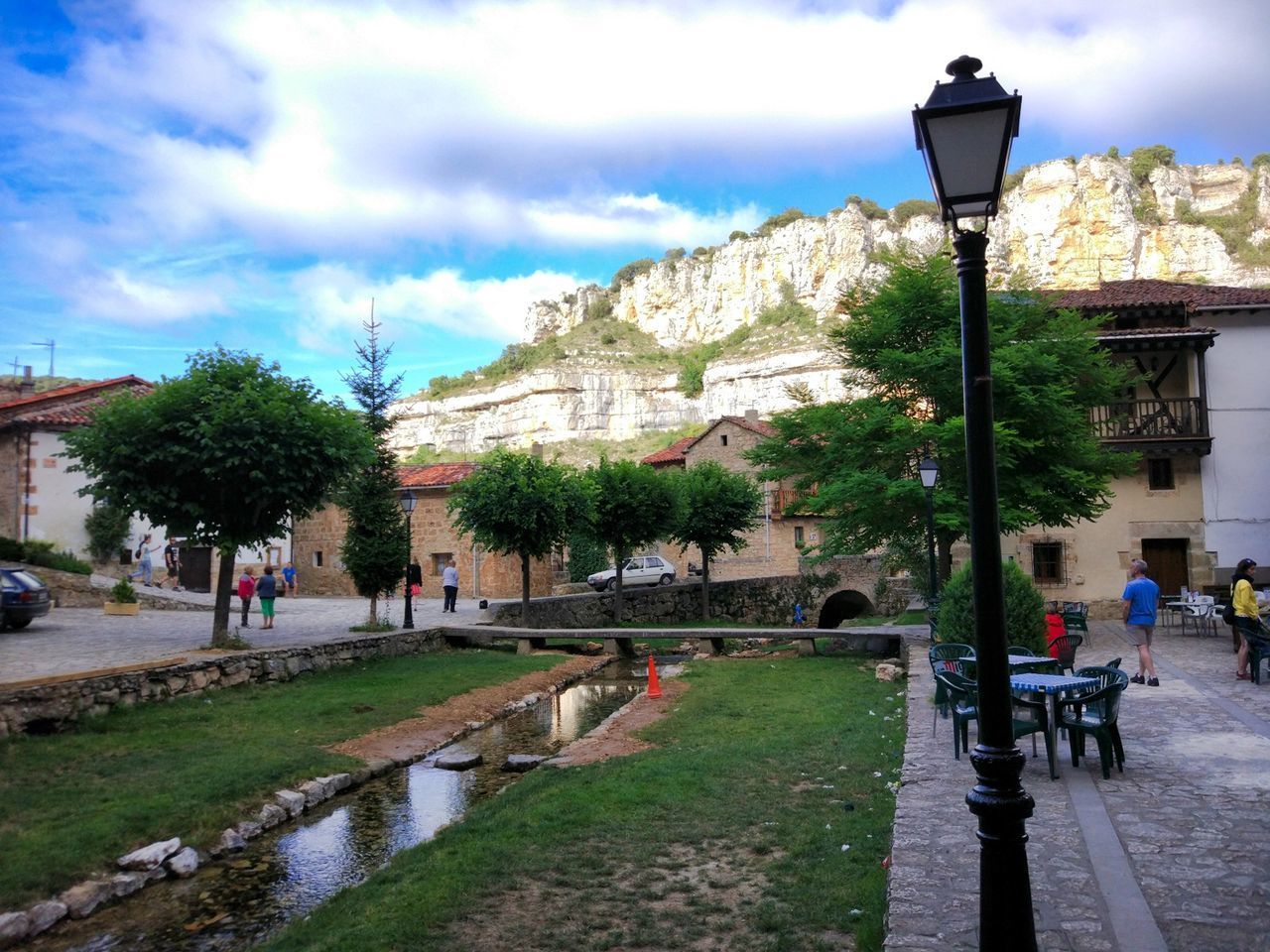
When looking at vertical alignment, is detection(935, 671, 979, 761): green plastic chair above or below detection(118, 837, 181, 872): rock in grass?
above

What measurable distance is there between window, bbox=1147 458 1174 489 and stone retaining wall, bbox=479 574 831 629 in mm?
13465

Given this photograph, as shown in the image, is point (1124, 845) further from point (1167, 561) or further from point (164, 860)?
point (1167, 561)

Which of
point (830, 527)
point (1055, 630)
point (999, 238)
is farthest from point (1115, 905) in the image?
point (999, 238)

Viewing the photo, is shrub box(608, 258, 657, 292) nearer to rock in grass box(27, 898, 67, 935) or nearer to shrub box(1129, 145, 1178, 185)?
shrub box(1129, 145, 1178, 185)

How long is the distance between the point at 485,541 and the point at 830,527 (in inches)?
340

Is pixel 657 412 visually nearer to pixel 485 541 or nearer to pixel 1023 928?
pixel 485 541

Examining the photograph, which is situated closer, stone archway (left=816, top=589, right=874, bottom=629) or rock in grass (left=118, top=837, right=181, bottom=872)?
rock in grass (left=118, top=837, right=181, bottom=872)

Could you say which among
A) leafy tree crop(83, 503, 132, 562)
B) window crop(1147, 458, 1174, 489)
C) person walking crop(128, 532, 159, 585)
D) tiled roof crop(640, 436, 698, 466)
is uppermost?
tiled roof crop(640, 436, 698, 466)

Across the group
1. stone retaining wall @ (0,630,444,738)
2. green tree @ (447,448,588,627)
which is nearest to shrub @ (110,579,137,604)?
green tree @ (447,448,588,627)

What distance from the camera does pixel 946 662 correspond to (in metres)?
9.61

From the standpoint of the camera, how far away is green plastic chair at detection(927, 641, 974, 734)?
29.8 ft

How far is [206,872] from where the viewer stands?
7.25 m

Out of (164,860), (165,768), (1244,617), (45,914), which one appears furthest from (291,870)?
(1244,617)

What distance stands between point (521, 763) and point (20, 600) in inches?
513
